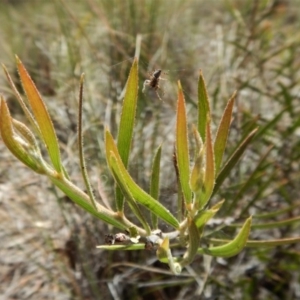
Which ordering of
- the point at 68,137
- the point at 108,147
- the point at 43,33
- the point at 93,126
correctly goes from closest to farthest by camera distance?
the point at 108,147
the point at 93,126
the point at 68,137
the point at 43,33

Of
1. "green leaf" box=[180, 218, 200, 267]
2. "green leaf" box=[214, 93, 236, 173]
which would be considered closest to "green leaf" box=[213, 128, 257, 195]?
"green leaf" box=[214, 93, 236, 173]

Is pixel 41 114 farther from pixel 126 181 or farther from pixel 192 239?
pixel 192 239

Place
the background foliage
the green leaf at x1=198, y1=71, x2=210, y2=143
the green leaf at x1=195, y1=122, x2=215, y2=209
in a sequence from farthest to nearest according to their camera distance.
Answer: the background foliage, the green leaf at x1=198, y1=71, x2=210, y2=143, the green leaf at x1=195, y1=122, x2=215, y2=209

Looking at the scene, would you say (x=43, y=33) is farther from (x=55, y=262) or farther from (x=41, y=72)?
(x=55, y=262)

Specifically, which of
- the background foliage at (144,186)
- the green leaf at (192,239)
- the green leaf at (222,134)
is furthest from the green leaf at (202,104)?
the background foliage at (144,186)

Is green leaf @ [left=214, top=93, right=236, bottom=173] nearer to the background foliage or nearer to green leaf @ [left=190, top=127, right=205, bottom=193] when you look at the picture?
green leaf @ [left=190, top=127, right=205, bottom=193]

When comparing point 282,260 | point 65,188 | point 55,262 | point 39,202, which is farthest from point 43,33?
point 65,188

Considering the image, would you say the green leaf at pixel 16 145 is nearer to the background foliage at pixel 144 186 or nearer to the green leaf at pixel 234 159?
the green leaf at pixel 234 159
